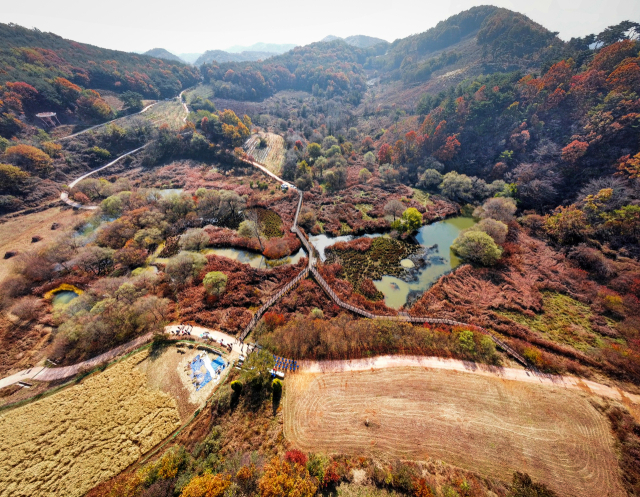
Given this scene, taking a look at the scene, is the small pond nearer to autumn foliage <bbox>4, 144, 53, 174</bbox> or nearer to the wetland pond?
the wetland pond

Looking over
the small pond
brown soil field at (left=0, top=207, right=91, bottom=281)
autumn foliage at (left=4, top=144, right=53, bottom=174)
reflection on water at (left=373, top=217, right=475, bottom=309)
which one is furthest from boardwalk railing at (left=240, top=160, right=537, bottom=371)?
autumn foliage at (left=4, top=144, right=53, bottom=174)

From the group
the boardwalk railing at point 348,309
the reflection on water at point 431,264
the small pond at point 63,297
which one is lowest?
the reflection on water at point 431,264

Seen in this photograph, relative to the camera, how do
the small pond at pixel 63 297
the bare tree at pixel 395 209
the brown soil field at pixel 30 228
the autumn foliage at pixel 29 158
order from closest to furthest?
the small pond at pixel 63 297 → the brown soil field at pixel 30 228 → the bare tree at pixel 395 209 → the autumn foliage at pixel 29 158

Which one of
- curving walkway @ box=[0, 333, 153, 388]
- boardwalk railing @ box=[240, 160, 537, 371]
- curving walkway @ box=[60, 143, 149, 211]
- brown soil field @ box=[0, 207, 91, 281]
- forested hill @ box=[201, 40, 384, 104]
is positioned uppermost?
forested hill @ box=[201, 40, 384, 104]

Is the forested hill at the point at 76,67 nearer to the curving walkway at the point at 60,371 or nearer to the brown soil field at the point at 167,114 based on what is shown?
the brown soil field at the point at 167,114

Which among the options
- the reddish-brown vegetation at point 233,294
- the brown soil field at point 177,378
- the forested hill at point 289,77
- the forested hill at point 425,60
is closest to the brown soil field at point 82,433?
the brown soil field at point 177,378

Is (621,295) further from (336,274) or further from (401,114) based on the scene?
(401,114)

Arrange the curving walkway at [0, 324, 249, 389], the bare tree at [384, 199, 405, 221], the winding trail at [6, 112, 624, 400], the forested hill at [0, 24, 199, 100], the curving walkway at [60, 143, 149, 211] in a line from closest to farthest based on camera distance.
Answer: the curving walkway at [0, 324, 249, 389]
the winding trail at [6, 112, 624, 400]
the bare tree at [384, 199, 405, 221]
the curving walkway at [60, 143, 149, 211]
the forested hill at [0, 24, 199, 100]

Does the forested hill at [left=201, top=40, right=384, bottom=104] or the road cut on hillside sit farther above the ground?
the forested hill at [left=201, top=40, right=384, bottom=104]
